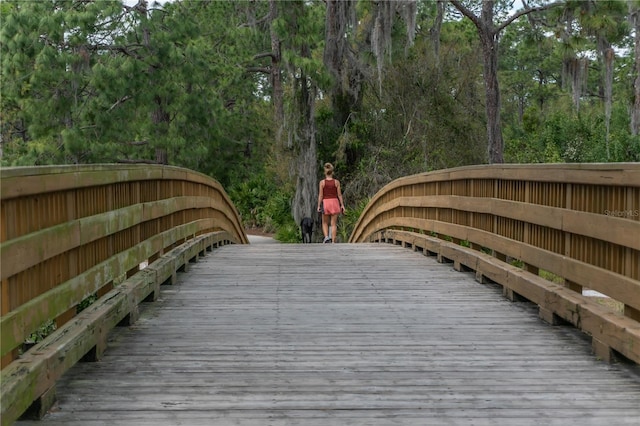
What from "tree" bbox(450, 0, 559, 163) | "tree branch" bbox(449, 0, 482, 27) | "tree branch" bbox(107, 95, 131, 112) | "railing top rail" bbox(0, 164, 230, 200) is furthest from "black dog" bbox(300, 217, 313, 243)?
"railing top rail" bbox(0, 164, 230, 200)

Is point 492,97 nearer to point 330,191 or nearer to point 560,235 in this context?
point 330,191

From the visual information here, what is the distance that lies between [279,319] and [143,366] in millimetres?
1530

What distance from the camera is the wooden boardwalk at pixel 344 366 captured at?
12.3 feet

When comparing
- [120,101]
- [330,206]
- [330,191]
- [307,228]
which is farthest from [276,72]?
[330,206]

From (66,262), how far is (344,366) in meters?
1.62

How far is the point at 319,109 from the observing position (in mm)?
24531

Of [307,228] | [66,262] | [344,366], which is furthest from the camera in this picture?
[307,228]

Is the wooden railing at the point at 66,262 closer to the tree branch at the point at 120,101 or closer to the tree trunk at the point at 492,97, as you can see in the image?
the tree trunk at the point at 492,97

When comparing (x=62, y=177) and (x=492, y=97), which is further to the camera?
(x=492, y=97)

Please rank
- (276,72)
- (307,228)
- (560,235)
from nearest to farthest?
(560,235) → (307,228) → (276,72)

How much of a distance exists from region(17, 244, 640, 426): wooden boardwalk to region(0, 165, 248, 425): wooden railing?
210mm

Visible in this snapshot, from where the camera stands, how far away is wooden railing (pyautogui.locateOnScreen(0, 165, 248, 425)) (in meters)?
3.42

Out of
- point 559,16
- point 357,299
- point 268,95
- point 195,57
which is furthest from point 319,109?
point 357,299

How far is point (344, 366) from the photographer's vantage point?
179 inches
